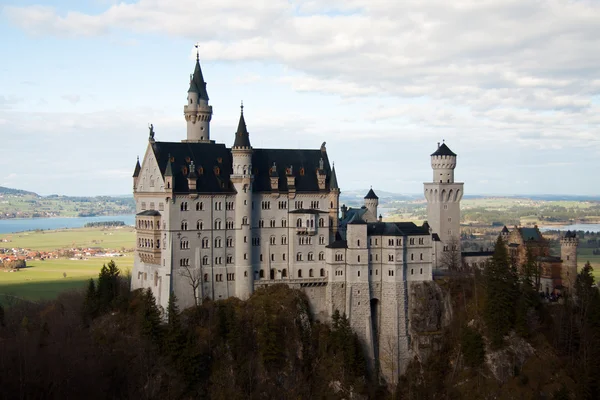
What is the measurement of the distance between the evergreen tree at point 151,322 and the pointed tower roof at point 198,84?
2719cm

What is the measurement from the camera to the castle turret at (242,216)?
3359 inches

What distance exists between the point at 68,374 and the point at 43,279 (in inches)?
3251

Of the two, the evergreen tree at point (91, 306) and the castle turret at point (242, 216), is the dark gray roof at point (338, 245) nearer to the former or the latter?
the castle turret at point (242, 216)

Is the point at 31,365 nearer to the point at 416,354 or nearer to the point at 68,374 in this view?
the point at 68,374

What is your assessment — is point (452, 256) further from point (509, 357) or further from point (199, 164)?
point (199, 164)

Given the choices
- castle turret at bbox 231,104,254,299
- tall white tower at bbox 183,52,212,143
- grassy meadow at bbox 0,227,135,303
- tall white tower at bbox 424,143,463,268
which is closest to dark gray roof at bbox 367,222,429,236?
tall white tower at bbox 424,143,463,268

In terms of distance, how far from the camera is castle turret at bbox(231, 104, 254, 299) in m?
85.3

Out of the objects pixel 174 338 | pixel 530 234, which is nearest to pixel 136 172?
pixel 174 338

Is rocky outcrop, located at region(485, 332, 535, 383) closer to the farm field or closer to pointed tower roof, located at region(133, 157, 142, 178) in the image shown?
pointed tower roof, located at region(133, 157, 142, 178)

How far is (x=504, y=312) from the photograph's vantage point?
84.9 metres

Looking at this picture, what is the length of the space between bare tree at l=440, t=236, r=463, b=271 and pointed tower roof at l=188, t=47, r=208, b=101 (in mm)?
36255

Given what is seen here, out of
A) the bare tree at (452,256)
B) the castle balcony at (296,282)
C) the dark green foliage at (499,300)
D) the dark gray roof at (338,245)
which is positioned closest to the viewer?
the dark green foliage at (499,300)

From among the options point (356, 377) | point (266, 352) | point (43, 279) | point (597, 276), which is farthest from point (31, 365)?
point (597, 276)

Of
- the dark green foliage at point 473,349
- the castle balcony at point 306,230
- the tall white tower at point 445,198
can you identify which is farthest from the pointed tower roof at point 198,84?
the dark green foliage at point 473,349
